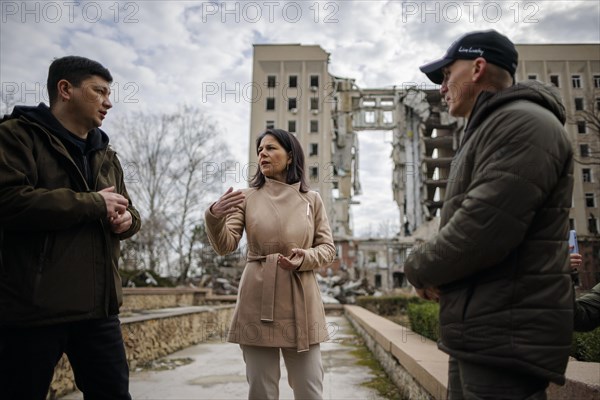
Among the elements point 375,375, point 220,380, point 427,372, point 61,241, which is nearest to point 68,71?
point 61,241

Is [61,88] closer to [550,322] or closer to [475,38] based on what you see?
A: [475,38]

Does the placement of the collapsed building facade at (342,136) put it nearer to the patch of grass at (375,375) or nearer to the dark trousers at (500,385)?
the patch of grass at (375,375)

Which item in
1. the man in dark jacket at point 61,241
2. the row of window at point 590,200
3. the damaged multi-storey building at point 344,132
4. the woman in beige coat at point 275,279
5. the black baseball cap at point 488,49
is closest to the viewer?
the black baseball cap at point 488,49

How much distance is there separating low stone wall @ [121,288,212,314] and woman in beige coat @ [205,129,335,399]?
29.3 feet

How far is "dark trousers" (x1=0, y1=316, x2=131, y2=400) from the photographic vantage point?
5.57 feet

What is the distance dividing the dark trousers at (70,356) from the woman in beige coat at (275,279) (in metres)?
0.53

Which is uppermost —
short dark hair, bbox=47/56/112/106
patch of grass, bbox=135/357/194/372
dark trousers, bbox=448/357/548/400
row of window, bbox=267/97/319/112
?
row of window, bbox=267/97/319/112

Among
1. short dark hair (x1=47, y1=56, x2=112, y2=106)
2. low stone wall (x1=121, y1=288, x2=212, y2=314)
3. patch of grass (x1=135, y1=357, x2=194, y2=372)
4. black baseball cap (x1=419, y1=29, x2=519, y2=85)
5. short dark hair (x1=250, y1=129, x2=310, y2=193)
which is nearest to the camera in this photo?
black baseball cap (x1=419, y1=29, x2=519, y2=85)

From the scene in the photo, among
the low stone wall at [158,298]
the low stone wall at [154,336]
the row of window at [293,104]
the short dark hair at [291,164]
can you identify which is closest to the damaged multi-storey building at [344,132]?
the row of window at [293,104]

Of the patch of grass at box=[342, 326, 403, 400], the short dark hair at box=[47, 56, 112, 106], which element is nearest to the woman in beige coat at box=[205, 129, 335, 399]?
the short dark hair at box=[47, 56, 112, 106]

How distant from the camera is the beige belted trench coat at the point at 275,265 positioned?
2.17 meters

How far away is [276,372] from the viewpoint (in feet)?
7.16

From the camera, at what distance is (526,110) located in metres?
1.33

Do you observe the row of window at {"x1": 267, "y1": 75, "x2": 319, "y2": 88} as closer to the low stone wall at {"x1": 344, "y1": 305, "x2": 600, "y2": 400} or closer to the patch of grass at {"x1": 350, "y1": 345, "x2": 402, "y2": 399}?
the patch of grass at {"x1": 350, "y1": 345, "x2": 402, "y2": 399}
